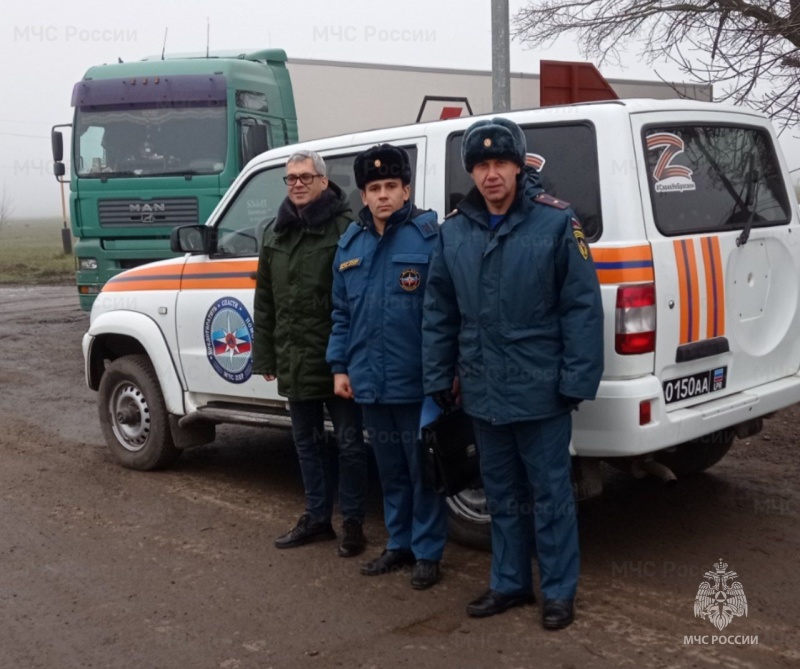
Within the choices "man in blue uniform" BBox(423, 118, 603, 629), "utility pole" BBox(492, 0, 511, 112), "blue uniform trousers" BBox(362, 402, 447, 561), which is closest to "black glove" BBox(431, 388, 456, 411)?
"man in blue uniform" BBox(423, 118, 603, 629)

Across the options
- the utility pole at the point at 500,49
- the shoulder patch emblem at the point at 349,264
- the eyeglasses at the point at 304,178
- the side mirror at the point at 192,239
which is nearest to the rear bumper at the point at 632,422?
the shoulder patch emblem at the point at 349,264

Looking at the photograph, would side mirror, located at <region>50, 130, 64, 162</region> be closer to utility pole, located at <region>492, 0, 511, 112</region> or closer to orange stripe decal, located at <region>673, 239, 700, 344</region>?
utility pole, located at <region>492, 0, 511, 112</region>

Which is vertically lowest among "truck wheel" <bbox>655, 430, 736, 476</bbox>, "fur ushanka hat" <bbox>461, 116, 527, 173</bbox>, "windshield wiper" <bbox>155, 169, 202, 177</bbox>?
"truck wheel" <bbox>655, 430, 736, 476</bbox>

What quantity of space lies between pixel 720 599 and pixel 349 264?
7.04 ft

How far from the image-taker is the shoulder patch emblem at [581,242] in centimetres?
397

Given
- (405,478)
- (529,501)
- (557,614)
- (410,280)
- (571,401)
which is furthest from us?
(405,478)

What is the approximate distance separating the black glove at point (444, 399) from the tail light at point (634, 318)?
708 mm

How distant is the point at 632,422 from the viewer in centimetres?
430

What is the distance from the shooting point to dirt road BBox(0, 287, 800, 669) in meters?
3.96

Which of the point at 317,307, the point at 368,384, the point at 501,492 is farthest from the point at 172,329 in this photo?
the point at 501,492

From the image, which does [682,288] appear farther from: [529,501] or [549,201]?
[529,501]

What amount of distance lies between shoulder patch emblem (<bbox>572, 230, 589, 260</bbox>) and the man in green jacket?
54.4 inches

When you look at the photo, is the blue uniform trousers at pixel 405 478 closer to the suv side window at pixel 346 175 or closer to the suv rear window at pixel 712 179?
the suv side window at pixel 346 175

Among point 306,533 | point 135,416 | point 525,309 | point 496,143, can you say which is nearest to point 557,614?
point 525,309
